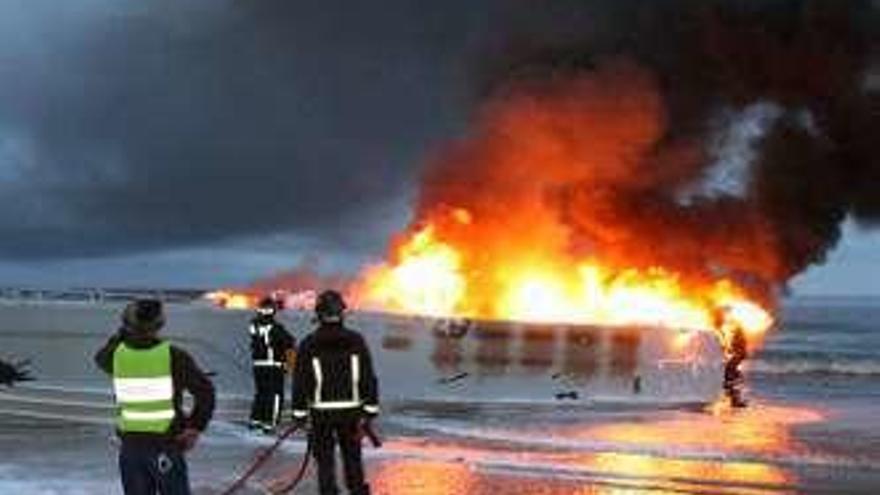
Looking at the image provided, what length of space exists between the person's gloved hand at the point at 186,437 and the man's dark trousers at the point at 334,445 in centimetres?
228

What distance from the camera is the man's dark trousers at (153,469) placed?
33.6ft

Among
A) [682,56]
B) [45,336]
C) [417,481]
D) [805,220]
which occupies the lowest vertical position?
[417,481]

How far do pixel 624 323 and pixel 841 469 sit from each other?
27.2 ft

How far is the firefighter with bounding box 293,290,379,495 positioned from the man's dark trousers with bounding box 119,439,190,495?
2.16 meters

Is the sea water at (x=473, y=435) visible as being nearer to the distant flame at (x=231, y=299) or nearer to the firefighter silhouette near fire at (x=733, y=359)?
the firefighter silhouette near fire at (x=733, y=359)

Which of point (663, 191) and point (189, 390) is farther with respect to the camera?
point (663, 191)

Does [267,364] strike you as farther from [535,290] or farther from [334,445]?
[535,290]

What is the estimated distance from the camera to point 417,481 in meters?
16.1

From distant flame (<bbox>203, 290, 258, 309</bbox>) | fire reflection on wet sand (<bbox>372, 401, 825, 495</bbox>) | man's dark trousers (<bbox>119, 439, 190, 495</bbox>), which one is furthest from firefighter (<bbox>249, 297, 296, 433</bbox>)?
man's dark trousers (<bbox>119, 439, 190, 495</bbox>)

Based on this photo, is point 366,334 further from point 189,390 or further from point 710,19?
point 189,390

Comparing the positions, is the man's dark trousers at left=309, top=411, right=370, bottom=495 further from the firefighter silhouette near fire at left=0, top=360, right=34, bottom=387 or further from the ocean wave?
the ocean wave

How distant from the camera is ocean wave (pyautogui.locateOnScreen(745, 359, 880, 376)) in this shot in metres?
50.1

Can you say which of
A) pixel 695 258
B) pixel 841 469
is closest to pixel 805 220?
pixel 695 258

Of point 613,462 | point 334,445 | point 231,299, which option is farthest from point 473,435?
point 231,299
